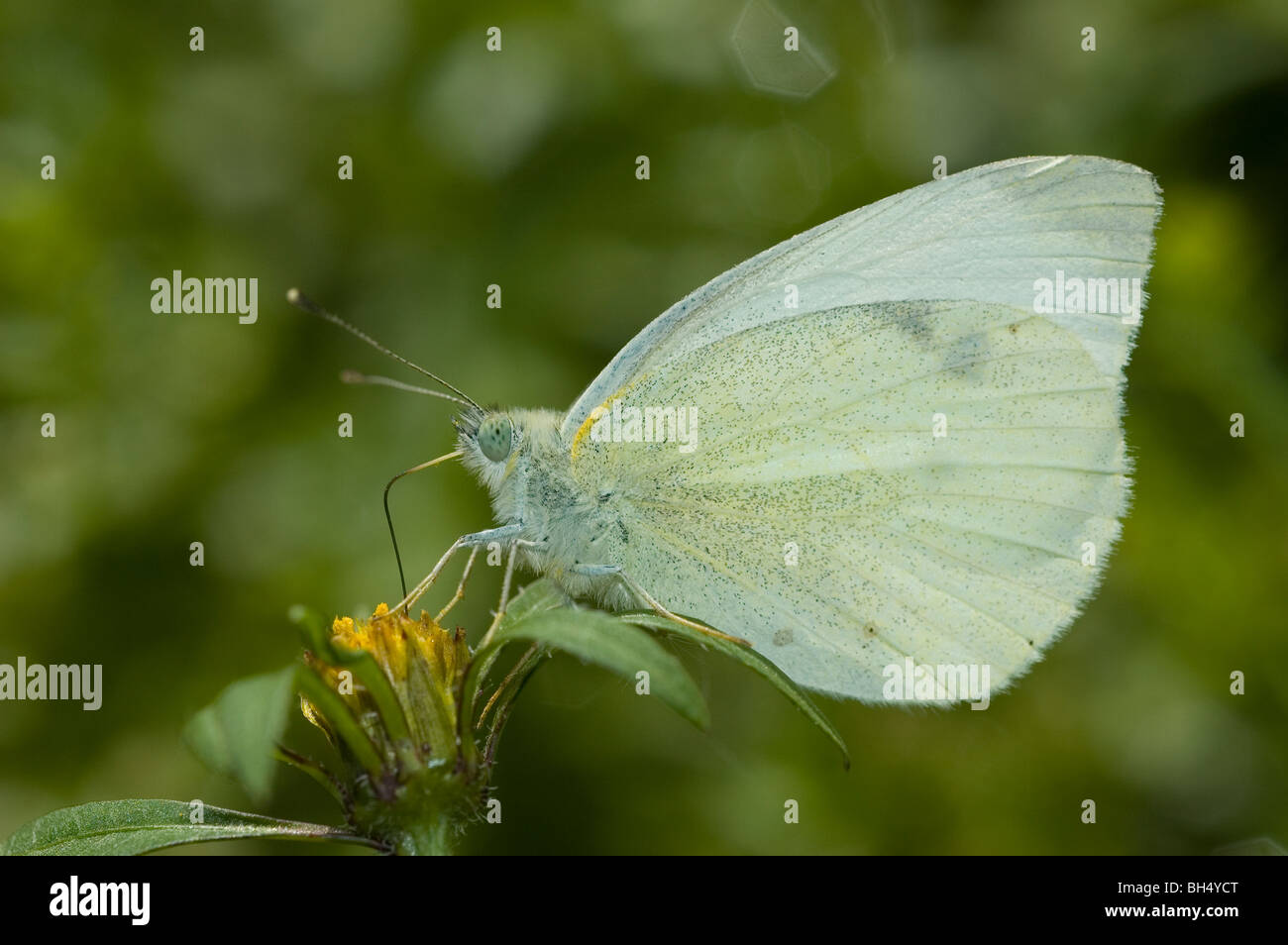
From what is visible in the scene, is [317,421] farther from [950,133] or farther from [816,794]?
[950,133]

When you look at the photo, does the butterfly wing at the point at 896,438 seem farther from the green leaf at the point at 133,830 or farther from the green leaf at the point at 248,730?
the green leaf at the point at 248,730

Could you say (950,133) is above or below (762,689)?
above

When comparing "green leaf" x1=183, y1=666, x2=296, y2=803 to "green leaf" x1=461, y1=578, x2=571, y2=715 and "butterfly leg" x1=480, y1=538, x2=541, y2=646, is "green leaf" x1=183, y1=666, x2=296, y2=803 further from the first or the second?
"butterfly leg" x1=480, y1=538, x2=541, y2=646

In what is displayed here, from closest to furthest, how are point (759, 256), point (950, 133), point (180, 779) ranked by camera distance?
point (759, 256)
point (180, 779)
point (950, 133)

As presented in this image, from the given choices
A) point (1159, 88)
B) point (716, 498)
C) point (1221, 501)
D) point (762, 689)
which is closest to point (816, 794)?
point (762, 689)

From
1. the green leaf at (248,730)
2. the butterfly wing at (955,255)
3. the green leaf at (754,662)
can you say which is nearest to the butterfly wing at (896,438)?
the butterfly wing at (955,255)

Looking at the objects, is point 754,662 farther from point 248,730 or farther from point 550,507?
point 248,730
